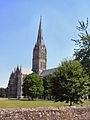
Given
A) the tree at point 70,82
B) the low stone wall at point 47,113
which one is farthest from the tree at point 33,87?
the low stone wall at point 47,113

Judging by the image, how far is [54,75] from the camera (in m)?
44.2

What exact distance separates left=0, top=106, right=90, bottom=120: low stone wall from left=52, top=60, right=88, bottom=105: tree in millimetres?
25210

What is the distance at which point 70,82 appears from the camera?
137ft

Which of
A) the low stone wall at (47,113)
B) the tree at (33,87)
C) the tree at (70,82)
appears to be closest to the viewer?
the low stone wall at (47,113)

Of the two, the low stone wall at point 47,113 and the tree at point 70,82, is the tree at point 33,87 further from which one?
the low stone wall at point 47,113

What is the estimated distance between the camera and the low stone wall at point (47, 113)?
1191 centimetres

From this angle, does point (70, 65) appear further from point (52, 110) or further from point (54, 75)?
point (52, 110)

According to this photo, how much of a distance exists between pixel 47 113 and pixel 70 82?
93.4 ft

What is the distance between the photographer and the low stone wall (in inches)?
469

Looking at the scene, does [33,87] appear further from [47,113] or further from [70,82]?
[47,113]

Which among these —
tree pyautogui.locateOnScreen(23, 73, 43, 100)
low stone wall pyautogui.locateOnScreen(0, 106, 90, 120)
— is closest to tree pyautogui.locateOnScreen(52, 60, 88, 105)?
low stone wall pyautogui.locateOnScreen(0, 106, 90, 120)

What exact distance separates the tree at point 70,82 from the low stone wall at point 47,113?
993 inches

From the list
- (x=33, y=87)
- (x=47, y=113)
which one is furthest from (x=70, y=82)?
(x=33, y=87)

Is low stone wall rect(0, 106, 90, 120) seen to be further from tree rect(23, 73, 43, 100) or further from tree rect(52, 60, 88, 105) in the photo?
tree rect(23, 73, 43, 100)
